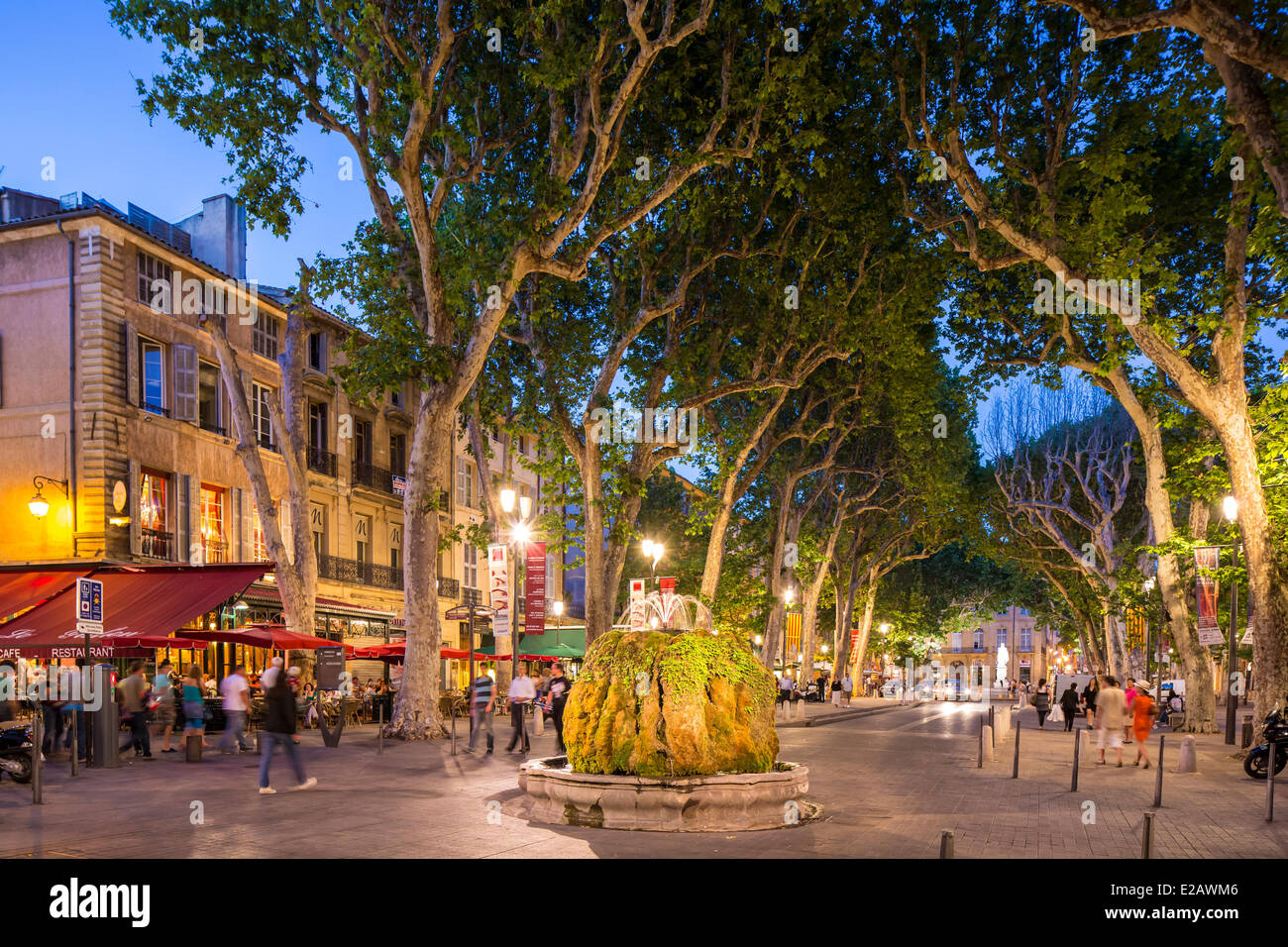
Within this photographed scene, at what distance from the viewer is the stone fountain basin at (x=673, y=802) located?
10.7 metres

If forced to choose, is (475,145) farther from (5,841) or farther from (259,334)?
(5,841)

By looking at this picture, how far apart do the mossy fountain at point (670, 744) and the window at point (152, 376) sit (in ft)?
57.0

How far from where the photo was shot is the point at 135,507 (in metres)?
24.8

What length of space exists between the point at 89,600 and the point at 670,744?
8.52 metres

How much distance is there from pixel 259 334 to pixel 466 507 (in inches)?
572

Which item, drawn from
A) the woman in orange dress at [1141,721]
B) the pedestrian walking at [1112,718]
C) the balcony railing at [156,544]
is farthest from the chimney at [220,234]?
the woman in orange dress at [1141,721]

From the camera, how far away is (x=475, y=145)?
72.8ft

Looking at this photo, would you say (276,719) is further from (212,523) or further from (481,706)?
(212,523)

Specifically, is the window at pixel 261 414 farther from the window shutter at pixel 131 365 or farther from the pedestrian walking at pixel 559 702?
the pedestrian walking at pixel 559 702

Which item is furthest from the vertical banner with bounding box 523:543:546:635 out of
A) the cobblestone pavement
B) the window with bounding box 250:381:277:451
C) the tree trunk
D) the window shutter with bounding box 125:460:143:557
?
the window with bounding box 250:381:277:451

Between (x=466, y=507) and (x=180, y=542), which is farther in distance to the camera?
(x=466, y=507)

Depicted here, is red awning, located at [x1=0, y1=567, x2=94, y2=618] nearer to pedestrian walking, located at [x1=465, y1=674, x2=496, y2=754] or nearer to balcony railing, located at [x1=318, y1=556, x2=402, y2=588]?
pedestrian walking, located at [x1=465, y1=674, x2=496, y2=754]
